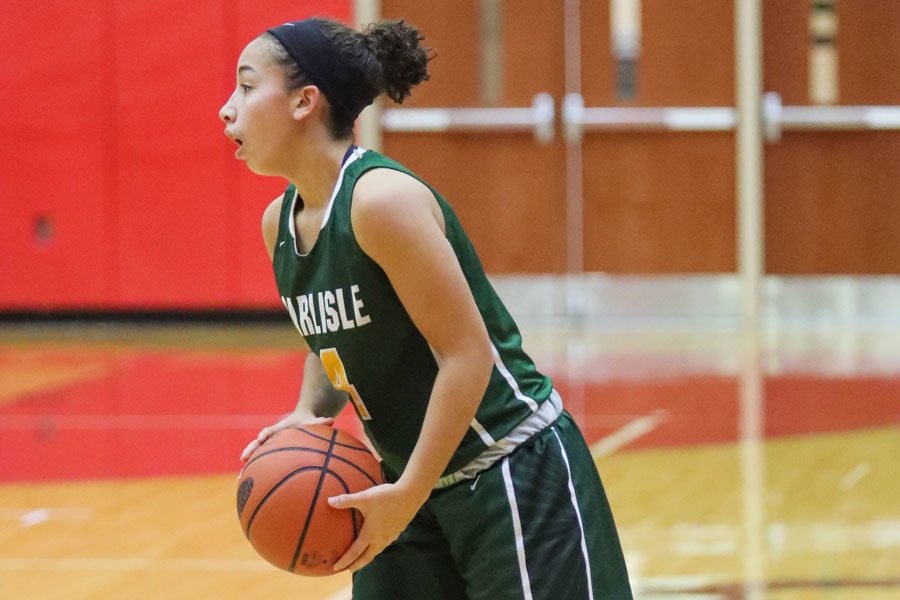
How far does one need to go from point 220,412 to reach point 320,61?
14.5 ft

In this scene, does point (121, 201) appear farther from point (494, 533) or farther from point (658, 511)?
point (494, 533)

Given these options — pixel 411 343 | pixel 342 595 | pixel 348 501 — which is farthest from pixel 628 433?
pixel 348 501

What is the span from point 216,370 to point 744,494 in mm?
3857

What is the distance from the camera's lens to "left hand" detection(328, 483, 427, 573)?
1568 millimetres

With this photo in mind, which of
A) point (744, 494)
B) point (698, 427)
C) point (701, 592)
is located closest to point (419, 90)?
point (698, 427)

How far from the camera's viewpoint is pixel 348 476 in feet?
5.52

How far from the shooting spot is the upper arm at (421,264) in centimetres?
156

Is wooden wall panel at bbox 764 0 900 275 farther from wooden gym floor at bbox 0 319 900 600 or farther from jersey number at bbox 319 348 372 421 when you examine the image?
jersey number at bbox 319 348 372 421

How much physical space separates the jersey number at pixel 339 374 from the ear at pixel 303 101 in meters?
0.32

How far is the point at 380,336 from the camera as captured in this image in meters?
1.67

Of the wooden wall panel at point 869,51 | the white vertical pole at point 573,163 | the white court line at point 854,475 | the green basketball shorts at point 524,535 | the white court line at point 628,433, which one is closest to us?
the green basketball shorts at point 524,535

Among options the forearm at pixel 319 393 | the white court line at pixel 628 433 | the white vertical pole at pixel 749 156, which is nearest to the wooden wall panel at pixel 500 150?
the white vertical pole at pixel 749 156

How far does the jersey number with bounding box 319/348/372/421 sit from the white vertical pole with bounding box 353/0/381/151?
748 centimetres

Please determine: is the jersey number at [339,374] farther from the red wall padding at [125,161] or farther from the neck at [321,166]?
the red wall padding at [125,161]
